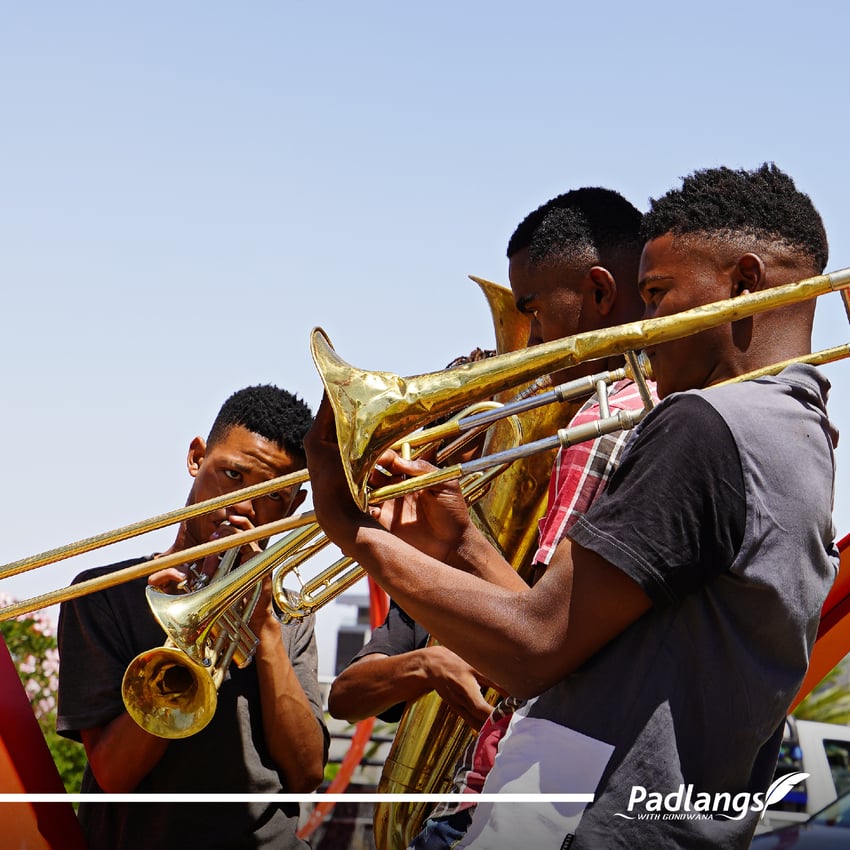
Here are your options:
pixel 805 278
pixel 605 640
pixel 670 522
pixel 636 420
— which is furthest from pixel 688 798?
pixel 805 278

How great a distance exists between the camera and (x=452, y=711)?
11.5 ft

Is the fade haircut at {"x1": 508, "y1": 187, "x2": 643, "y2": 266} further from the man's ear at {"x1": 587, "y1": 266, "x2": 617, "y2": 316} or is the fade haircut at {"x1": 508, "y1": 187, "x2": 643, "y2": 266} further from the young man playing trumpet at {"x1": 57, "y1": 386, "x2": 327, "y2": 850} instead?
the young man playing trumpet at {"x1": 57, "y1": 386, "x2": 327, "y2": 850}

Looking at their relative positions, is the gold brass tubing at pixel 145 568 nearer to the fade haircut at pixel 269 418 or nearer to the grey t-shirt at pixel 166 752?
the grey t-shirt at pixel 166 752

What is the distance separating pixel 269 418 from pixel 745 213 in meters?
2.04

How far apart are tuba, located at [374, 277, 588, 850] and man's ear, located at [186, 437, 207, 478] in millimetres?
1103

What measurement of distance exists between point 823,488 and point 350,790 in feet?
25.0

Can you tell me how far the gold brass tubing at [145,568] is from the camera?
9.39 ft

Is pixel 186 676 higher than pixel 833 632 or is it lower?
higher

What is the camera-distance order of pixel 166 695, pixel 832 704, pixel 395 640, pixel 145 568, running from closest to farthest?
pixel 145 568, pixel 166 695, pixel 395 640, pixel 832 704

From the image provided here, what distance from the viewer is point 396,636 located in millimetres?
3893

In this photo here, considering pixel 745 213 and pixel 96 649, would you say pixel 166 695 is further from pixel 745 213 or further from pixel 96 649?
pixel 745 213

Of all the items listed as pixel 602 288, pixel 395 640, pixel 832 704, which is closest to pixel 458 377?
pixel 602 288

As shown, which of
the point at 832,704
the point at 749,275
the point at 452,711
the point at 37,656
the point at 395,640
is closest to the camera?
the point at 749,275

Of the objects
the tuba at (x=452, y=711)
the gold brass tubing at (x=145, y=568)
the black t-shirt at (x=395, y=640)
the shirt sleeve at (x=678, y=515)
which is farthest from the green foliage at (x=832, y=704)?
the shirt sleeve at (x=678, y=515)
